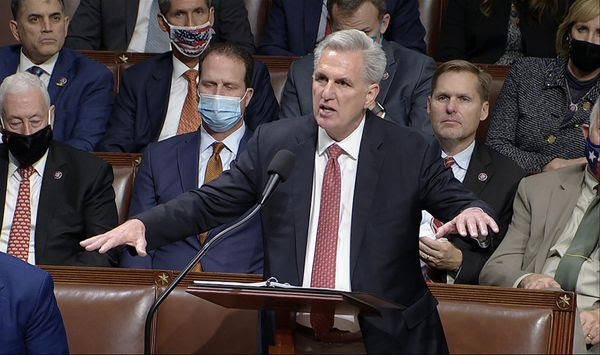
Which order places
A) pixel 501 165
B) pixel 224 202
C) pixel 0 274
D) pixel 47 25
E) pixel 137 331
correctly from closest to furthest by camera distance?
pixel 0 274, pixel 224 202, pixel 137 331, pixel 501 165, pixel 47 25

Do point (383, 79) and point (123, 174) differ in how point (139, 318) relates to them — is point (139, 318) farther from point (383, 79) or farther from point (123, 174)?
point (383, 79)

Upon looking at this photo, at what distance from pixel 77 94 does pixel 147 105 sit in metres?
0.26

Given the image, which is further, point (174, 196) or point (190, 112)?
point (190, 112)

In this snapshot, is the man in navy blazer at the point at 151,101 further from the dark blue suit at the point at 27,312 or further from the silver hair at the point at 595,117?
the dark blue suit at the point at 27,312

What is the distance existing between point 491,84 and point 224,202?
1.74 m

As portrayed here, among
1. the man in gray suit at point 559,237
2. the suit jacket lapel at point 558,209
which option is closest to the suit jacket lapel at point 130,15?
the man in gray suit at point 559,237

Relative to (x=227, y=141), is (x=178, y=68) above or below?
above

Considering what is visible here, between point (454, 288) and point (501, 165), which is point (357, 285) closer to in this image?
point (454, 288)

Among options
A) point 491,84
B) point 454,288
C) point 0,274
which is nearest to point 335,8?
point 491,84

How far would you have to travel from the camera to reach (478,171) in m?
3.67

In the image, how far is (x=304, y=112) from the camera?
160 inches

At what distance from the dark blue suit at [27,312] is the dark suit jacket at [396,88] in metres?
1.69

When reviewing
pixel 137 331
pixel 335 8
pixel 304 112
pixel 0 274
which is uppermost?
pixel 335 8

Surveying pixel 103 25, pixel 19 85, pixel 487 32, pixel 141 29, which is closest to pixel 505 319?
pixel 19 85
